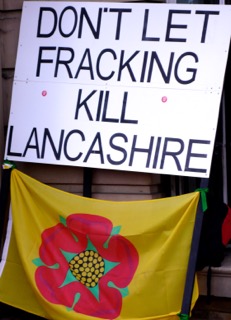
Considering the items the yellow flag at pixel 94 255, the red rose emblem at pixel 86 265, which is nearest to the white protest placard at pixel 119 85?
the yellow flag at pixel 94 255

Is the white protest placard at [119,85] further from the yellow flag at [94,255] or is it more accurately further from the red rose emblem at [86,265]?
the red rose emblem at [86,265]

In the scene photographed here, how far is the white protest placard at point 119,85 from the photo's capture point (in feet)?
14.8

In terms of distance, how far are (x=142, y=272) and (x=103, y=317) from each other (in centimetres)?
42

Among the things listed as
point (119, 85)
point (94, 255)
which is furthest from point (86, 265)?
point (119, 85)

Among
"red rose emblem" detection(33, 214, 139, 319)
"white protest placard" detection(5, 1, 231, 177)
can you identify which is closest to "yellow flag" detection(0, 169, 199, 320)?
"red rose emblem" detection(33, 214, 139, 319)

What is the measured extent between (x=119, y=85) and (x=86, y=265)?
132 centimetres

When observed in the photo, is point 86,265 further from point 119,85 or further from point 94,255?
point 119,85

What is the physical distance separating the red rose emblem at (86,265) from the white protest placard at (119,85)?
1.58 ft

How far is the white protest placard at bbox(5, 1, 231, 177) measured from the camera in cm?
450

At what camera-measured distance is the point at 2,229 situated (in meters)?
4.88

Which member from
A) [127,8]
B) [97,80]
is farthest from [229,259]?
[127,8]

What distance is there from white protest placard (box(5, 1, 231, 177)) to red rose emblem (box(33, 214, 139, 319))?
0.48 m

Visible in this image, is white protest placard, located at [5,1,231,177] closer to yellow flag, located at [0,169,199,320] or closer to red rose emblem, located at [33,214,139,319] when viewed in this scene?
yellow flag, located at [0,169,199,320]

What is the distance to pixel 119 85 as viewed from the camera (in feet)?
15.4
